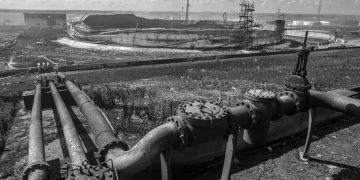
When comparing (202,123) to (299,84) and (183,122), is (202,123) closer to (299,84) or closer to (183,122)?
(183,122)

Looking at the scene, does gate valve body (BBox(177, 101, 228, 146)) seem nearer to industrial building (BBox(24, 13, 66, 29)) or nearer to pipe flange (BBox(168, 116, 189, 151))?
pipe flange (BBox(168, 116, 189, 151))

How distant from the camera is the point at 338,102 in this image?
17.2ft

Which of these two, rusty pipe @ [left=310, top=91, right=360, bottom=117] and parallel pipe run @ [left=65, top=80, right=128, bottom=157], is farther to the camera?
rusty pipe @ [left=310, top=91, right=360, bottom=117]

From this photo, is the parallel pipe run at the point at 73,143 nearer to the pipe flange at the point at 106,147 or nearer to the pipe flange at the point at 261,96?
the pipe flange at the point at 106,147

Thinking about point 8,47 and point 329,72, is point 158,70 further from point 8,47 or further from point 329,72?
point 8,47

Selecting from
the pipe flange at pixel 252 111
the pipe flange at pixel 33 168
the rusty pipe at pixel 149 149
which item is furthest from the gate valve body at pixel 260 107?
the pipe flange at pixel 33 168

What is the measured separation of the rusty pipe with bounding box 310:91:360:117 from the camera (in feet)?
16.2

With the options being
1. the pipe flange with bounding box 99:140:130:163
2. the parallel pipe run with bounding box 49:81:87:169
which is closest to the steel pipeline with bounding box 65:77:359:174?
the pipe flange with bounding box 99:140:130:163

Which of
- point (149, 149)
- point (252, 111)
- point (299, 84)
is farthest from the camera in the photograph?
point (299, 84)

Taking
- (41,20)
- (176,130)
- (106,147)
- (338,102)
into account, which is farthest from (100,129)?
(41,20)

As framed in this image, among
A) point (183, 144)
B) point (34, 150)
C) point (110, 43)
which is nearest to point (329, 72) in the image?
point (183, 144)

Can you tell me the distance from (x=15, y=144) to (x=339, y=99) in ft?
24.9

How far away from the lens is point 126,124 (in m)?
7.51

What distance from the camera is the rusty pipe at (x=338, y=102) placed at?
16.2 ft
